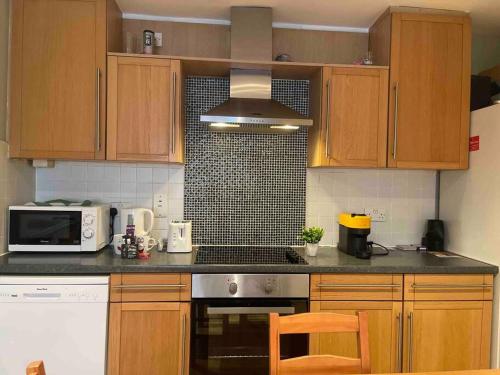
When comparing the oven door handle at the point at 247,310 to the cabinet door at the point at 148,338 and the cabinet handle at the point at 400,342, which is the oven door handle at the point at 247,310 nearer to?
the cabinet door at the point at 148,338

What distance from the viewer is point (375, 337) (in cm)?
203

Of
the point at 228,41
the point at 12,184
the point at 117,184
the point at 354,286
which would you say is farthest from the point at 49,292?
the point at 228,41

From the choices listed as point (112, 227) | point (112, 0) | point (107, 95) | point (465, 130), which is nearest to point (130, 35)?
point (112, 0)

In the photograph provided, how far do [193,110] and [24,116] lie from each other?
1016 millimetres

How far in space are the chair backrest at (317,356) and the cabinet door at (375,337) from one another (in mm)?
747

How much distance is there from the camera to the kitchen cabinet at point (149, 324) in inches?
75.7

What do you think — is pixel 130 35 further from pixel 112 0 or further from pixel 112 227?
pixel 112 227

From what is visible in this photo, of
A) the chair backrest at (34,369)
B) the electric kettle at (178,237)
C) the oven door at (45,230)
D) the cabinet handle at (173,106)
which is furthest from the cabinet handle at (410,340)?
the oven door at (45,230)

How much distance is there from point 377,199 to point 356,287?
2.80 ft

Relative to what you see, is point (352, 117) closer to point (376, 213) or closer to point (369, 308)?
point (376, 213)

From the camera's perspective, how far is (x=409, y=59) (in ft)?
7.46

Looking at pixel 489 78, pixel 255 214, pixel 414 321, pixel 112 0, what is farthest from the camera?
pixel 255 214

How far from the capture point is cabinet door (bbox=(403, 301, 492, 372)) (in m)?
2.04

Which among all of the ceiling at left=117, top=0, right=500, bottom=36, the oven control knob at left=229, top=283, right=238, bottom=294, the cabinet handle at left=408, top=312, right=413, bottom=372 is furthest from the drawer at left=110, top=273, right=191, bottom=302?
the ceiling at left=117, top=0, right=500, bottom=36
